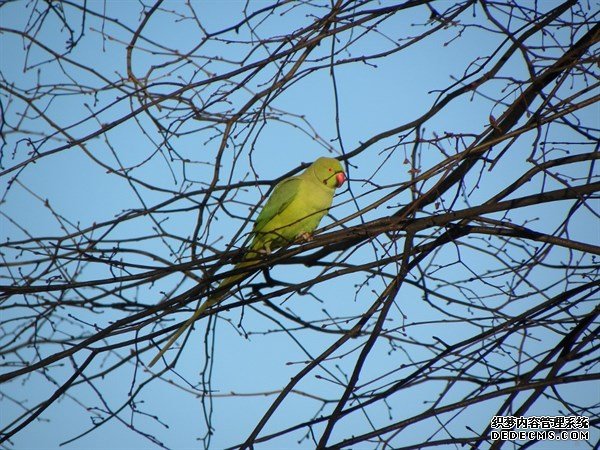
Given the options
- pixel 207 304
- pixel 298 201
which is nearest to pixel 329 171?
pixel 298 201

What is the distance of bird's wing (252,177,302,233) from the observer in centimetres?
496

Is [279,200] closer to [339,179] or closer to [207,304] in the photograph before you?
[339,179]

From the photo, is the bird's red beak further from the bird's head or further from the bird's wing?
the bird's wing

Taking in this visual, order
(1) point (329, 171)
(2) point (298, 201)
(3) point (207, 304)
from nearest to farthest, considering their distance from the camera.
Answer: (3) point (207, 304)
(2) point (298, 201)
(1) point (329, 171)

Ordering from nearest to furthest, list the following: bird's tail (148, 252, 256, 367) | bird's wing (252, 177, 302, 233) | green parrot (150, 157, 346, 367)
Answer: bird's tail (148, 252, 256, 367), green parrot (150, 157, 346, 367), bird's wing (252, 177, 302, 233)

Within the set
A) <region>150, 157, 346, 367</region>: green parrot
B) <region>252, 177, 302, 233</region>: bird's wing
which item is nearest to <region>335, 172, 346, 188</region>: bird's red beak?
<region>150, 157, 346, 367</region>: green parrot

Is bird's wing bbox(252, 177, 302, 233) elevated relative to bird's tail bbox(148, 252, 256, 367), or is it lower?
elevated

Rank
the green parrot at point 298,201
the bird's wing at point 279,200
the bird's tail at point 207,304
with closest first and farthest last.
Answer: the bird's tail at point 207,304
the green parrot at point 298,201
the bird's wing at point 279,200

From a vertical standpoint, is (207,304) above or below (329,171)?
below

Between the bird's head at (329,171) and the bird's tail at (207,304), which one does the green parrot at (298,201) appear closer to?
the bird's head at (329,171)

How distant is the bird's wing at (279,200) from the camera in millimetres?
4961

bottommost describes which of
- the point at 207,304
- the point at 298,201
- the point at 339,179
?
the point at 207,304

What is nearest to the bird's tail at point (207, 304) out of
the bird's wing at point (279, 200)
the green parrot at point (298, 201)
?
the green parrot at point (298, 201)

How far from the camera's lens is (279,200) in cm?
500
